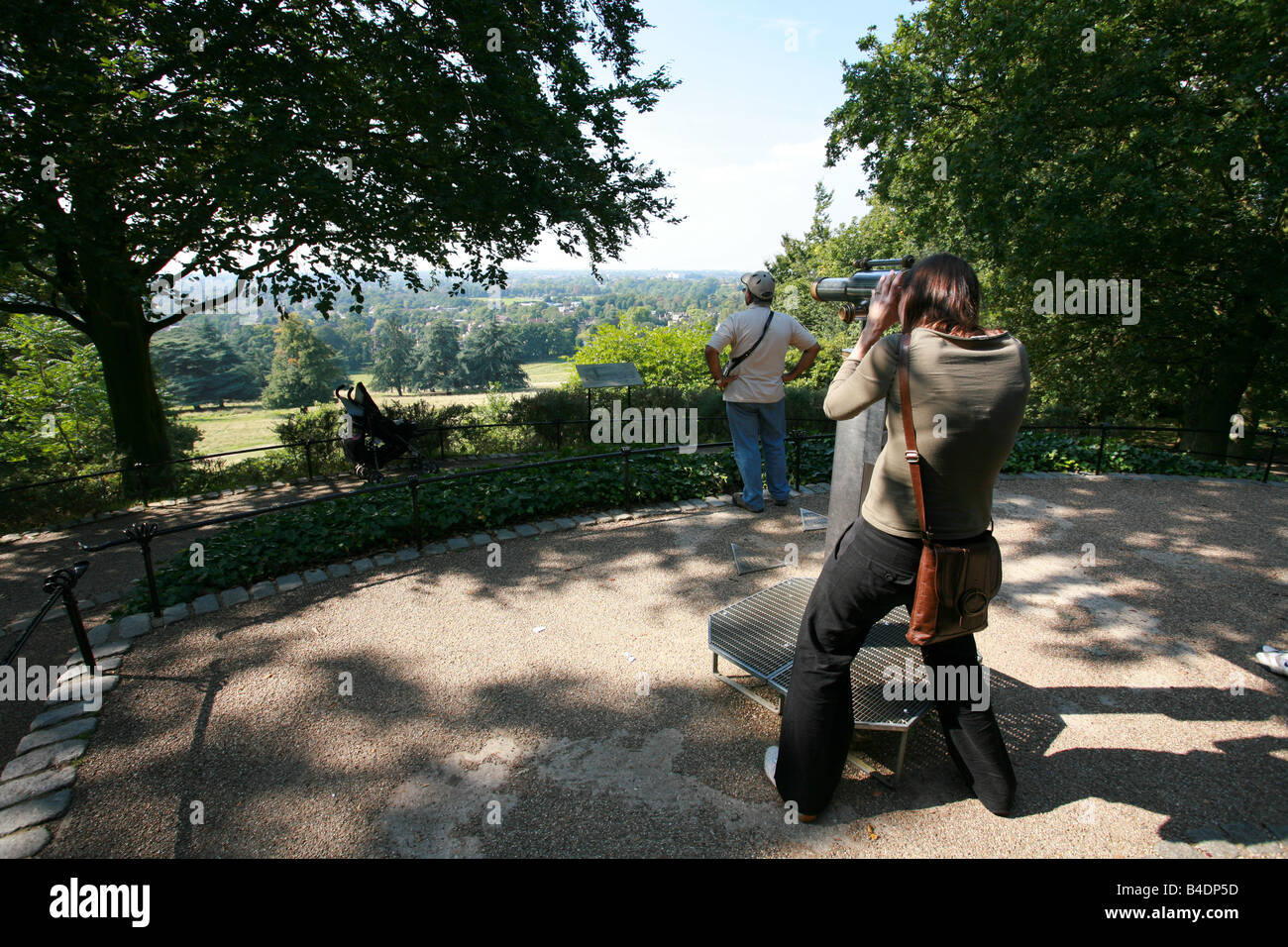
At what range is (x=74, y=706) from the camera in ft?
11.9

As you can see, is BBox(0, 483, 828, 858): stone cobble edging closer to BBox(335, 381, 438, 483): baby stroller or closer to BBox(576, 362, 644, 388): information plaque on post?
BBox(335, 381, 438, 483): baby stroller

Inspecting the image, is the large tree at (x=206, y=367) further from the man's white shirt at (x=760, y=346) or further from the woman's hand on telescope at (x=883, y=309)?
the woman's hand on telescope at (x=883, y=309)

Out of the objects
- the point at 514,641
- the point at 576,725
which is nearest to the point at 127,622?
the point at 514,641

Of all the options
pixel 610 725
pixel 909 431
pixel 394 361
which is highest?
pixel 394 361

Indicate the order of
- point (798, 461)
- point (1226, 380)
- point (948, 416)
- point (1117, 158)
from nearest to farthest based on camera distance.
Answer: point (948, 416)
point (798, 461)
point (1117, 158)
point (1226, 380)

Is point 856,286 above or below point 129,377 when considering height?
below

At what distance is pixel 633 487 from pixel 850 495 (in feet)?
12.0

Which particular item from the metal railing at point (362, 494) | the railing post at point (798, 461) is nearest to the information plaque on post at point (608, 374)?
the metal railing at point (362, 494)

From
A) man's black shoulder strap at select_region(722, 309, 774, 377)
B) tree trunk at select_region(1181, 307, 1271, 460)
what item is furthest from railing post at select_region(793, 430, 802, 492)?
tree trunk at select_region(1181, 307, 1271, 460)

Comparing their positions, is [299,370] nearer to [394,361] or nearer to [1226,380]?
[394,361]

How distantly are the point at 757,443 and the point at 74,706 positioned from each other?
5.64 meters

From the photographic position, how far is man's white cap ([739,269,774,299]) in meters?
5.86

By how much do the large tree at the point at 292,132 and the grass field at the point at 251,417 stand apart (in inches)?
595

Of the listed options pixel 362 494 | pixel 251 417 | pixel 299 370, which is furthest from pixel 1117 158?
pixel 299 370
